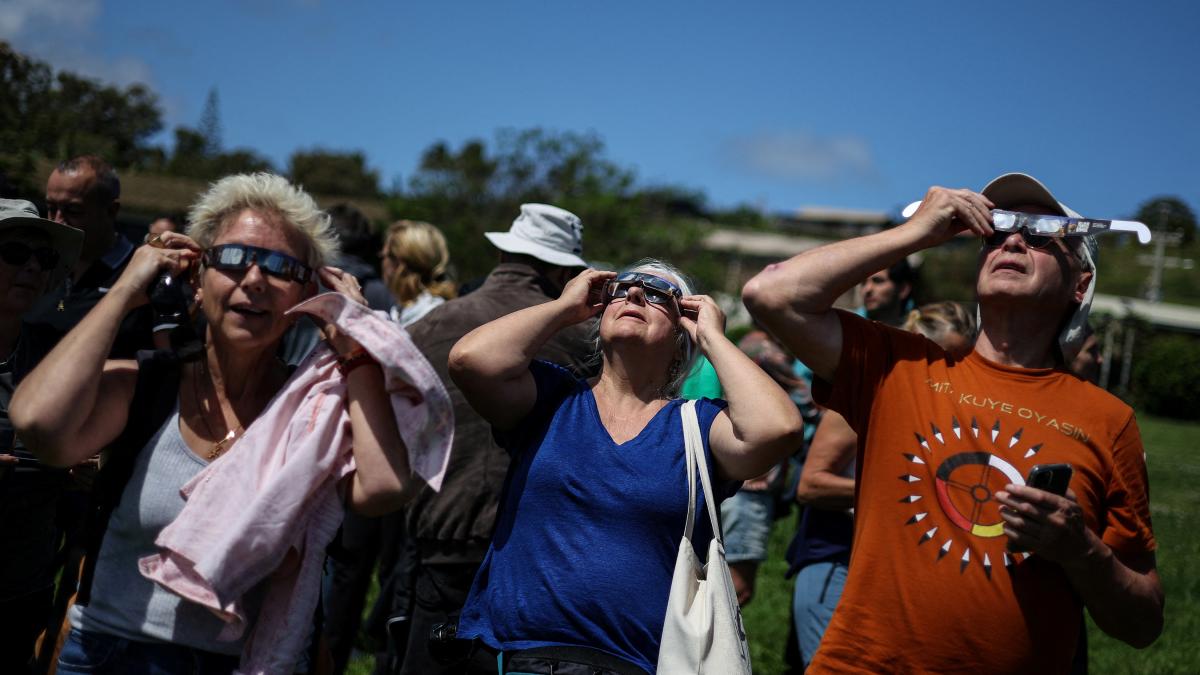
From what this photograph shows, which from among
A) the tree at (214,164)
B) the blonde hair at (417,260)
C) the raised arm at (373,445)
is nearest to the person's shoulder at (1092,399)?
the raised arm at (373,445)

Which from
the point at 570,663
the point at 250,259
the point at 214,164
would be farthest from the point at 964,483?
the point at 214,164

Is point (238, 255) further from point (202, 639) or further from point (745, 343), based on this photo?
point (745, 343)

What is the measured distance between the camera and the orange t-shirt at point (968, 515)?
8.43 feet

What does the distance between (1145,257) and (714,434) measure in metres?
57.3

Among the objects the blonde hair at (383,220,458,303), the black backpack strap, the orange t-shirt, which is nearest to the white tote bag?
the orange t-shirt

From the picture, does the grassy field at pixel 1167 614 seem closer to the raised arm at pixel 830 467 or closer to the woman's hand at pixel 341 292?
the raised arm at pixel 830 467

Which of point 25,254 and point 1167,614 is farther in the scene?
point 1167,614

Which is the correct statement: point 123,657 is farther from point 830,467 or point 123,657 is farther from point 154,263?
point 830,467

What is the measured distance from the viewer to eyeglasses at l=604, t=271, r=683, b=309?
120 inches

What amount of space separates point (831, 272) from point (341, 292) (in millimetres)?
1336

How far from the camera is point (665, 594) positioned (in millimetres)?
2746

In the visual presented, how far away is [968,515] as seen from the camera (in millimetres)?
2617

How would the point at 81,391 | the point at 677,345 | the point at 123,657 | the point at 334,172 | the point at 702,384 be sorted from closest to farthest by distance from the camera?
1. the point at 81,391
2. the point at 123,657
3. the point at 677,345
4. the point at 702,384
5. the point at 334,172

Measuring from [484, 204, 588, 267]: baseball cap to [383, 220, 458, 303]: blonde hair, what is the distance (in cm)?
175
